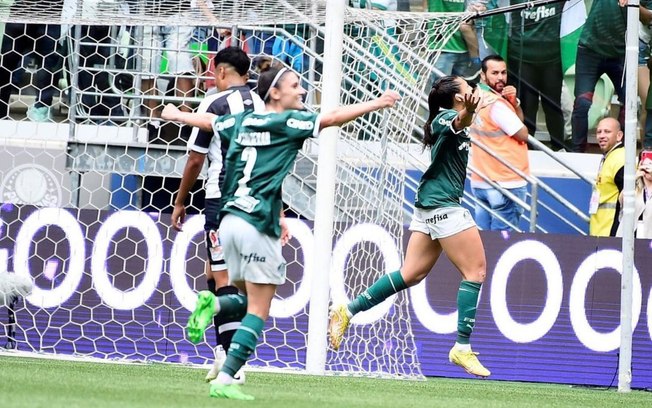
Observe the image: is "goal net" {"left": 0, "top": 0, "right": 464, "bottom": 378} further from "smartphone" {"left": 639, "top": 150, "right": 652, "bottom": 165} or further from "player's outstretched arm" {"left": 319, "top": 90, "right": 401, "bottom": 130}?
"player's outstretched arm" {"left": 319, "top": 90, "right": 401, "bottom": 130}

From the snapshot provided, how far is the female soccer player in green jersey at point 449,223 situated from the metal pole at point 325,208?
76cm

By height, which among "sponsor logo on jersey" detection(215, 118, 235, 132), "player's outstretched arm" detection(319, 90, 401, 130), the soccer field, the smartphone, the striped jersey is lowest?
the soccer field

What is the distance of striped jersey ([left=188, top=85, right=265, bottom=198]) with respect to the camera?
26.8 feet

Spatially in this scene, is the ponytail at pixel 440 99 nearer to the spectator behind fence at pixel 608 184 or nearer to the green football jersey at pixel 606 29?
the spectator behind fence at pixel 608 184

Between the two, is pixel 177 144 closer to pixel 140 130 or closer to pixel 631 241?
pixel 140 130

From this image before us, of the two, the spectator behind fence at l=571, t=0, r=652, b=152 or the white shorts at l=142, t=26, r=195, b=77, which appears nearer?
the white shorts at l=142, t=26, r=195, b=77

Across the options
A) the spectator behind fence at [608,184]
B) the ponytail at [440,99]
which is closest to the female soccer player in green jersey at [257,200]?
the ponytail at [440,99]

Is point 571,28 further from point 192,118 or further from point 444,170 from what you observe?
point 192,118

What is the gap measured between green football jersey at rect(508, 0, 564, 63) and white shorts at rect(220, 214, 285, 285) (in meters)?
7.92

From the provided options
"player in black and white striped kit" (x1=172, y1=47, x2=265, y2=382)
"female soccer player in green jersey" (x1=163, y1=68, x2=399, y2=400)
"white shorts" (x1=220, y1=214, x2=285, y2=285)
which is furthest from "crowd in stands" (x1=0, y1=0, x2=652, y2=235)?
"white shorts" (x1=220, y1=214, x2=285, y2=285)

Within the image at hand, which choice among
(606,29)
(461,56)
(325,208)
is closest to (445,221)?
(325,208)

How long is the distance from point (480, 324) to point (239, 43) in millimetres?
3607

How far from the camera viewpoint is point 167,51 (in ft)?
40.7

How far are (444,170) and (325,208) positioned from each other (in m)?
1.25
